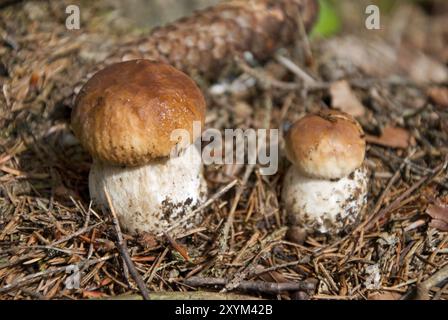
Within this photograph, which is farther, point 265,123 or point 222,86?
point 222,86

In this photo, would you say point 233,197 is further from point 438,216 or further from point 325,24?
point 325,24

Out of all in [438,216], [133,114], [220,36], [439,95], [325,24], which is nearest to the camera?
[133,114]

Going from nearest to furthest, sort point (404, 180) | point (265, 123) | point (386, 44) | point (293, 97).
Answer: point (404, 180), point (265, 123), point (293, 97), point (386, 44)

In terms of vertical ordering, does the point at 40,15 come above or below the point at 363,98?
above

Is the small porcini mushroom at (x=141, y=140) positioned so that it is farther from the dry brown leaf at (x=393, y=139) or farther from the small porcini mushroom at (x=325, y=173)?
the dry brown leaf at (x=393, y=139)

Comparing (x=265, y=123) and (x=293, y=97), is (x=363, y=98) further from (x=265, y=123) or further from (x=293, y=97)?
(x=265, y=123)

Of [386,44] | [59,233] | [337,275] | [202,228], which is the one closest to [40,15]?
[59,233]

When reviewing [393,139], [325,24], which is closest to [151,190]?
[393,139]
